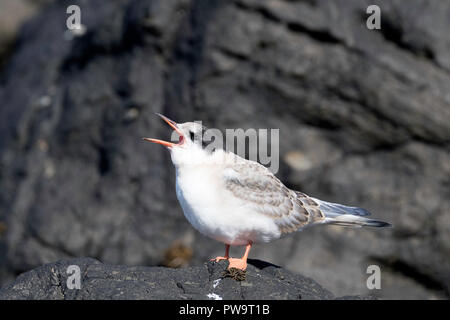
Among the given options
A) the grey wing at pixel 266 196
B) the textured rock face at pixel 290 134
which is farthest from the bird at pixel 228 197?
the textured rock face at pixel 290 134

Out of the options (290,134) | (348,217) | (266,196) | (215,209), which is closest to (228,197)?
(215,209)

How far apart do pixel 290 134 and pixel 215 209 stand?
243 inches

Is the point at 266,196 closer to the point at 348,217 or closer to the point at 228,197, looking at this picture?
the point at 228,197

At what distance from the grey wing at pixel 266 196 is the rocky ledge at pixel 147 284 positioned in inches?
28.0

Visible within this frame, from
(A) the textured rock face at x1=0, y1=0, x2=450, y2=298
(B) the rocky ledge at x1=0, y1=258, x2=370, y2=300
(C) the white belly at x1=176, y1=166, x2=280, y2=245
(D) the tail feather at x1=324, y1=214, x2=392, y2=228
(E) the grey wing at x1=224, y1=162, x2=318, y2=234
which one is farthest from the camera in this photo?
(A) the textured rock face at x1=0, y1=0, x2=450, y2=298

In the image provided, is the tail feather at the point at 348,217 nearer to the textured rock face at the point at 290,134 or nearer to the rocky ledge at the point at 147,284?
the rocky ledge at the point at 147,284

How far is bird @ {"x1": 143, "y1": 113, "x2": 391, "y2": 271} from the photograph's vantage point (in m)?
6.71

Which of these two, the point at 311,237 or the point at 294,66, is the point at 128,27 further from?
the point at 311,237

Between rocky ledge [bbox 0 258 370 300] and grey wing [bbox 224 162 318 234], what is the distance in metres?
0.71

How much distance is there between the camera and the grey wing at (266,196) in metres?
6.97

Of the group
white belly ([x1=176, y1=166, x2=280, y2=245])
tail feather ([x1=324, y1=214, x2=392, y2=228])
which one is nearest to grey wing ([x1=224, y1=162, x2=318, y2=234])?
white belly ([x1=176, y1=166, x2=280, y2=245])

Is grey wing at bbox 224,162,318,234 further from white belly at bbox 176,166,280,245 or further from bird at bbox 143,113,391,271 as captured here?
white belly at bbox 176,166,280,245

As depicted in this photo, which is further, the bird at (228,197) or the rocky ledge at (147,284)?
the bird at (228,197)
